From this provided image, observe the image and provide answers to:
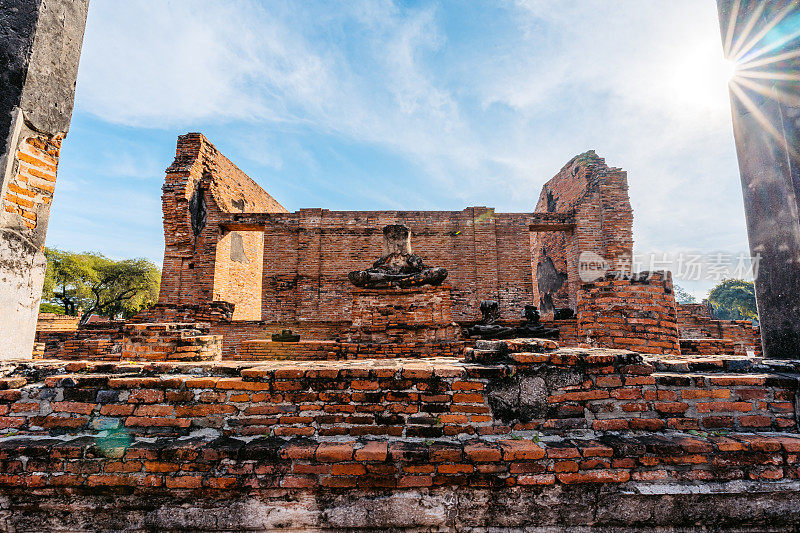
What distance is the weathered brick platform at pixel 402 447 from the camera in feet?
6.56

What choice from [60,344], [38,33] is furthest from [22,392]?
[60,344]

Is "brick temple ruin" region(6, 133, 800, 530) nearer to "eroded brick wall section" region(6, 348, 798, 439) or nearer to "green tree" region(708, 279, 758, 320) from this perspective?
"eroded brick wall section" region(6, 348, 798, 439)

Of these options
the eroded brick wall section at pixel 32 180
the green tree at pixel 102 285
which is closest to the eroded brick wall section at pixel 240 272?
the eroded brick wall section at pixel 32 180

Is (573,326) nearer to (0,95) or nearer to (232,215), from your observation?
(0,95)

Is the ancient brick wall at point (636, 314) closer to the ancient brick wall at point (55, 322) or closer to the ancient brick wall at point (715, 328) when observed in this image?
the ancient brick wall at point (715, 328)

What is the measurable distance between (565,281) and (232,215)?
10.9 metres

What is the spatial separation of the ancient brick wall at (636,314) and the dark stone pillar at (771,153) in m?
0.80

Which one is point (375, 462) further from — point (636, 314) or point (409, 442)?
point (636, 314)

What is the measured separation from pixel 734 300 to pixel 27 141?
135 feet

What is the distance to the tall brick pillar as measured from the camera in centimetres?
281

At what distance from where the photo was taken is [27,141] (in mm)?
2941

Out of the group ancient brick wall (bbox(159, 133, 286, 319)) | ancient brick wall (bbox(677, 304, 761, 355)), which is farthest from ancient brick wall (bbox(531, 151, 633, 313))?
ancient brick wall (bbox(159, 133, 286, 319))

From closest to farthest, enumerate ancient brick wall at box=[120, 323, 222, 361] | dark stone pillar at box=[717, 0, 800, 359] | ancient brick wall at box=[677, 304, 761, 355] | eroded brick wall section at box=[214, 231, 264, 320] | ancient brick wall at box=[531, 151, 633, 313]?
dark stone pillar at box=[717, 0, 800, 359]
ancient brick wall at box=[120, 323, 222, 361]
ancient brick wall at box=[677, 304, 761, 355]
ancient brick wall at box=[531, 151, 633, 313]
eroded brick wall section at box=[214, 231, 264, 320]

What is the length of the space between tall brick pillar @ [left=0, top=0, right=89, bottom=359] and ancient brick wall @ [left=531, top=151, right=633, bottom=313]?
39.3 ft
